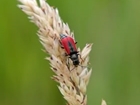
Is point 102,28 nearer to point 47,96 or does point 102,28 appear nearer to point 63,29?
point 47,96

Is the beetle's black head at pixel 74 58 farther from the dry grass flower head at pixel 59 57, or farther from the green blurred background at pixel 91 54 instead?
the green blurred background at pixel 91 54

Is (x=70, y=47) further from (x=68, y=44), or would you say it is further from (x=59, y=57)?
(x=59, y=57)

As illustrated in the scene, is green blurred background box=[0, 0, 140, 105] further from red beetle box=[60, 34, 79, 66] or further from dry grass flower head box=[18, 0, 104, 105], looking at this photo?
dry grass flower head box=[18, 0, 104, 105]

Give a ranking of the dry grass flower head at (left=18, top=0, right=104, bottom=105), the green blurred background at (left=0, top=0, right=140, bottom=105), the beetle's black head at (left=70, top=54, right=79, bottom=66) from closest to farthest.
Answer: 1. the dry grass flower head at (left=18, top=0, right=104, bottom=105)
2. the beetle's black head at (left=70, top=54, right=79, bottom=66)
3. the green blurred background at (left=0, top=0, right=140, bottom=105)

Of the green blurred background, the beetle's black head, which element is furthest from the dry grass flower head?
the green blurred background

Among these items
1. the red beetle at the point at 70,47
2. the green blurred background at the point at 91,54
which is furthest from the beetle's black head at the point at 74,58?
the green blurred background at the point at 91,54

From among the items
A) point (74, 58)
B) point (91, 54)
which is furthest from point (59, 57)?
point (91, 54)
